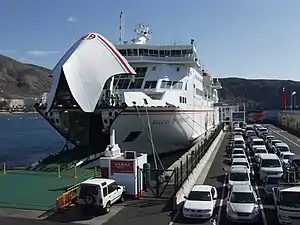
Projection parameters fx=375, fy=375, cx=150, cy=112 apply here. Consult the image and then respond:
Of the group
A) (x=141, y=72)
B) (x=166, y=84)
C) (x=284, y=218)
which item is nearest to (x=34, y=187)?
(x=284, y=218)

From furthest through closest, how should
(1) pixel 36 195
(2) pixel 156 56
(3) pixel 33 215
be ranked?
(2) pixel 156 56
(1) pixel 36 195
(3) pixel 33 215

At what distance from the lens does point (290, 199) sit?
44.8 ft

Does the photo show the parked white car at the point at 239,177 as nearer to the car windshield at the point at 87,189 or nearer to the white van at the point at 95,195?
the white van at the point at 95,195

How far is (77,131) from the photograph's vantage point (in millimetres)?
30156

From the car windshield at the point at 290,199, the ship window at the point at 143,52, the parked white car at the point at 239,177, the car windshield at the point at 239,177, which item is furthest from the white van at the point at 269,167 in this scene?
the ship window at the point at 143,52

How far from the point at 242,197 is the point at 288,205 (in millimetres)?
1732

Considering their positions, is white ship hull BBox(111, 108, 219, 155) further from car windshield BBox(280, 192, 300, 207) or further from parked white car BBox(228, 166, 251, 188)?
car windshield BBox(280, 192, 300, 207)

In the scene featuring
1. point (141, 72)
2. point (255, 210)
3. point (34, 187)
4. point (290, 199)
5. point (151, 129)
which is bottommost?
point (34, 187)

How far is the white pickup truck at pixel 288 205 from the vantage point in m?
12.9

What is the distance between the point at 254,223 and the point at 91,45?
17.4 meters

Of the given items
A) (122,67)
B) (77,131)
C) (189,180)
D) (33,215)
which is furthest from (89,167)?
(33,215)

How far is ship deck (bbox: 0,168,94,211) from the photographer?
55.1ft

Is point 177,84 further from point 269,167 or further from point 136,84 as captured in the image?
point 269,167

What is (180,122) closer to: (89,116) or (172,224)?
(89,116)
